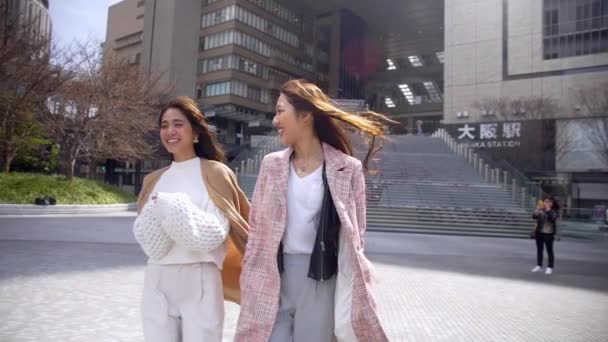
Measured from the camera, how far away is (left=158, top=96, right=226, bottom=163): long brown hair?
2377mm

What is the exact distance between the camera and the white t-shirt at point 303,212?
1945 millimetres

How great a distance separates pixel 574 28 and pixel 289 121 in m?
42.8

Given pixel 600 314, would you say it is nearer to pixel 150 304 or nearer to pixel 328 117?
pixel 328 117

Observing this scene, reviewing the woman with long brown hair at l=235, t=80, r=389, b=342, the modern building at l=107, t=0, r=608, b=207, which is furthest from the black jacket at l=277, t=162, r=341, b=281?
the modern building at l=107, t=0, r=608, b=207

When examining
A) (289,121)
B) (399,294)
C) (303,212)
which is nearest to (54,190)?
(399,294)

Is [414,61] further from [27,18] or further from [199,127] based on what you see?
[199,127]

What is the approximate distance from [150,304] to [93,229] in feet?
36.3

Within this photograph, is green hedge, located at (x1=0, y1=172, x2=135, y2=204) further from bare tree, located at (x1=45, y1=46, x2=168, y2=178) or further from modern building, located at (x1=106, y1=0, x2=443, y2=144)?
modern building, located at (x1=106, y1=0, x2=443, y2=144)

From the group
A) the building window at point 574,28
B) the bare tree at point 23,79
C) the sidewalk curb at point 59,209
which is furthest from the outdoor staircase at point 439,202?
the building window at point 574,28

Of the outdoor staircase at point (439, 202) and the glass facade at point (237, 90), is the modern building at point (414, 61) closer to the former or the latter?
the glass facade at point (237, 90)

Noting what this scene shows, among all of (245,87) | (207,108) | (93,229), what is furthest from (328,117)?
(245,87)

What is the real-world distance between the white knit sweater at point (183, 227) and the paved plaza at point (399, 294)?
192 centimetres

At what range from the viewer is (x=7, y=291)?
488 cm

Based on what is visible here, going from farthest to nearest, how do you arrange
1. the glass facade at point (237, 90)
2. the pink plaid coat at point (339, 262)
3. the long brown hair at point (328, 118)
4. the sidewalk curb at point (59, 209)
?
the glass facade at point (237, 90), the sidewalk curb at point (59, 209), the long brown hair at point (328, 118), the pink plaid coat at point (339, 262)
